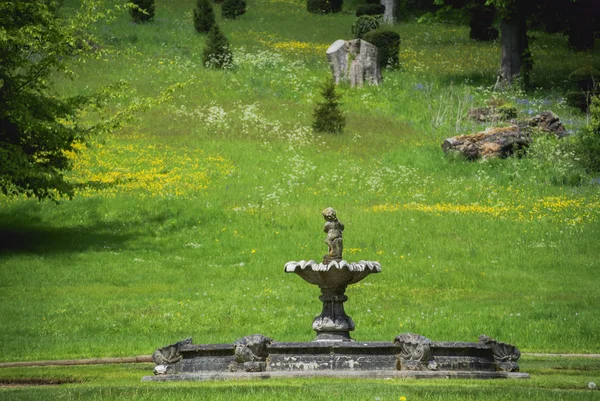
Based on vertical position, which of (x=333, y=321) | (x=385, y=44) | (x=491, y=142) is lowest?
(x=333, y=321)

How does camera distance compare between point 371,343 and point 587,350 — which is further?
point 587,350

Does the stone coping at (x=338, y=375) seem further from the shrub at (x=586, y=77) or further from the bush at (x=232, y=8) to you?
the bush at (x=232, y=8)

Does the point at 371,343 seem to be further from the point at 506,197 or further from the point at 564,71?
the point at 564,71

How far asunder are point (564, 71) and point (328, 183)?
1955 cm

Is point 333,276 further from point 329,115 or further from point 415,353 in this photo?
point 329,115

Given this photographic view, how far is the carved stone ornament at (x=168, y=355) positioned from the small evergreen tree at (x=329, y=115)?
2385 centimetres

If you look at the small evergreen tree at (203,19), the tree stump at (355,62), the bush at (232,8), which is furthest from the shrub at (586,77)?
the bush at (232,8)

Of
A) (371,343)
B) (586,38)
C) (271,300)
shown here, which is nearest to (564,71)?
(586,38)

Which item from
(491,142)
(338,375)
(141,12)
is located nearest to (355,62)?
(491,142)

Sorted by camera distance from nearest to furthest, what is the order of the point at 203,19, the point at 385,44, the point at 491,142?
the point at 491,142 → the point at 385,44 → the point at 203,19

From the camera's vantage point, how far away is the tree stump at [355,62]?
44.7 m

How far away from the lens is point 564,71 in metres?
49.3

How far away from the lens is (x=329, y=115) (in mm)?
38906

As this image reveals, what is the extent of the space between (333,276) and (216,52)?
31.9 meters
